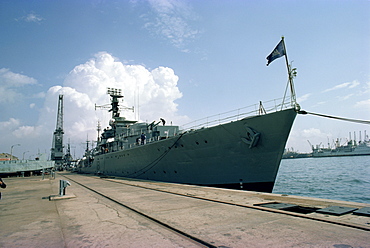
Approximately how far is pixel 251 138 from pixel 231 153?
141cm

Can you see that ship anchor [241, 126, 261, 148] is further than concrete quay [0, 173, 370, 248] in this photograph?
Yes

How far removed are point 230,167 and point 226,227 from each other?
8.53 meters

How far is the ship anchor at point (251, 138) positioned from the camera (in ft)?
36.8

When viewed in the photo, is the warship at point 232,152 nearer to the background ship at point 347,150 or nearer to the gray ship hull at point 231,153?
the gray ship hull at point 231,153

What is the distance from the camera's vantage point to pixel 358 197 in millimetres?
13914

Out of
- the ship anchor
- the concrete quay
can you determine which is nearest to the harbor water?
the ship anchor

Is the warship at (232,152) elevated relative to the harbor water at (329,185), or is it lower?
elevated

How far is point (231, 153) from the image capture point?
1217 centimetres

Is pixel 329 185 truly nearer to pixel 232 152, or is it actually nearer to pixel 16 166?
pixel 232 152

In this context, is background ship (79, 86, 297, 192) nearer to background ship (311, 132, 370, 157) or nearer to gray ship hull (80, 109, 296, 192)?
gray ship hull (80, 109, 296, 192)

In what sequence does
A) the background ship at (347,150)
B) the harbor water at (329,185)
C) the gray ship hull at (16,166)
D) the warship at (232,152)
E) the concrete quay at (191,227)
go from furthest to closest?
1. the background ship at (347,150)
2. the gray ship hull at (16,166)
3. the harbor water at (329,185)
4. the warship at (232,152)
5. the concrete quay at (191,227)

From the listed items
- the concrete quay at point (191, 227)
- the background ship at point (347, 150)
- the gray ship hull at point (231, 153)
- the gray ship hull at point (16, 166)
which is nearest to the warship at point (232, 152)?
the gray ship hull at point (231, 153)

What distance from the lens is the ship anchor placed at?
11.2 m

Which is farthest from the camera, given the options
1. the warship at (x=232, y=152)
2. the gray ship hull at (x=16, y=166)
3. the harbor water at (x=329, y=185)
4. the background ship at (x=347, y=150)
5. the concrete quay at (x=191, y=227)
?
the background ship at (x=347, y=150)
